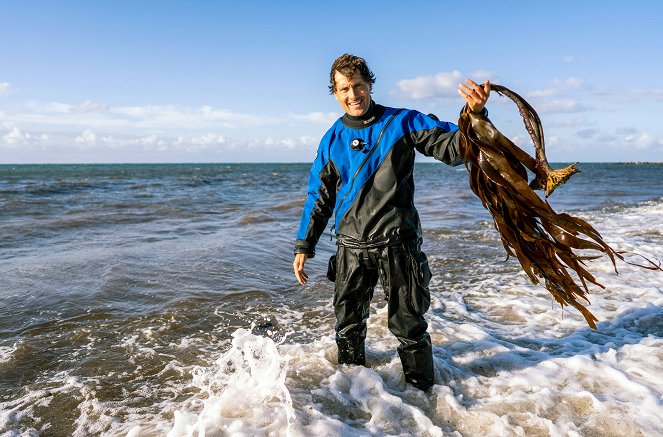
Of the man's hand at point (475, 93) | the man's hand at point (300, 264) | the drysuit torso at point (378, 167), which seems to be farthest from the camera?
the man's hand at point (300, 264)

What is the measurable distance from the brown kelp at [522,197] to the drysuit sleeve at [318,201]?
99cm

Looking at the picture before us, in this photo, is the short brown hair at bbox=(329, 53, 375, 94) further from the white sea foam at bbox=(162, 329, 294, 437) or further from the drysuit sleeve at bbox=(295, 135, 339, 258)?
the white sea foam at bbox=(162, 329, 294, 437)

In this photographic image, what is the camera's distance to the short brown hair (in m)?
3.25

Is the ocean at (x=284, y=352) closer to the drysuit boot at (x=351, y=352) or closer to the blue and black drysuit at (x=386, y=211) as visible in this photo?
the drysuit boot at (x=351, y=352)

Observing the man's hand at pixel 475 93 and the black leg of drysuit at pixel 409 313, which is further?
the black leg of drysuit at pixel 409 313

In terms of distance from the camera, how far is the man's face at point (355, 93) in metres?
3.26

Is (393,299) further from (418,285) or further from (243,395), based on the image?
(243,395)

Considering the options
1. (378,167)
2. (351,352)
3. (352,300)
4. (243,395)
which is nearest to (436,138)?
(378,167)

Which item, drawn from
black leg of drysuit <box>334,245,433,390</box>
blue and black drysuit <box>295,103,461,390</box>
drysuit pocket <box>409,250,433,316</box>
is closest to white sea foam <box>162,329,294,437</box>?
black leg of drysuit <box>334,245,433,390</box>

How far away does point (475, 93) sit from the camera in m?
2.71

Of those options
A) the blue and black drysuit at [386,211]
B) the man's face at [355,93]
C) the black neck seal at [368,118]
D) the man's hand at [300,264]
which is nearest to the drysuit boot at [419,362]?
the blue and black drysuit at [386,211]

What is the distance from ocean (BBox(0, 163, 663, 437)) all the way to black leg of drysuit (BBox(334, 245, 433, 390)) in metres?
0.20

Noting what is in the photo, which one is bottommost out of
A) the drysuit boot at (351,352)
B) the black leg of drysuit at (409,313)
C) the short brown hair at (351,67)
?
the drysuit boot at (351,352)

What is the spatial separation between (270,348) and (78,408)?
50.0 inches
